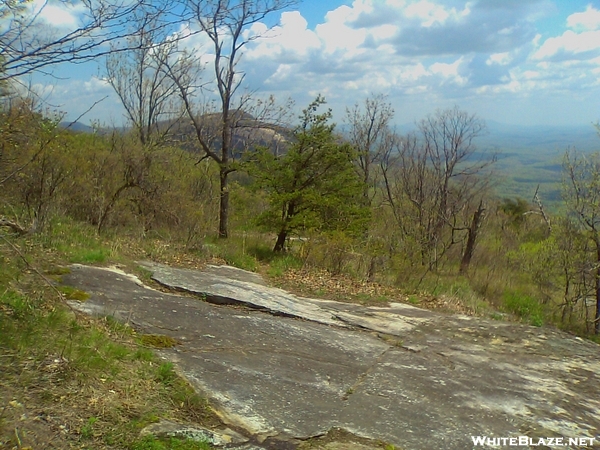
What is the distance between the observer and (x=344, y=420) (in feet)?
14.7

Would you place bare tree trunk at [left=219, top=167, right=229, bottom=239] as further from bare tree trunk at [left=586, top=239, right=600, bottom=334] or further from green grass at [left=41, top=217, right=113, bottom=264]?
bare tree trunk at [left=586, top=239, right=600, bottom=334]

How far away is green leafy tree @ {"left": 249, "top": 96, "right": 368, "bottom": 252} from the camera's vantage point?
15648mm

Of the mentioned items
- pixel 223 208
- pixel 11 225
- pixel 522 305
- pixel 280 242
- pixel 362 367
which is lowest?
pixel 522 305

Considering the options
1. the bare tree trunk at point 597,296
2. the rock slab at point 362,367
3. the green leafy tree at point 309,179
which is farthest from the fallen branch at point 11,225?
the bare tree trunk at point 597,296

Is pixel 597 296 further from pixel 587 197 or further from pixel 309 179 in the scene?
pixel 309 179

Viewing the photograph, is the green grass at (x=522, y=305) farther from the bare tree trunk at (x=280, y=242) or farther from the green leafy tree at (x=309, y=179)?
the bare tree trunk at (x=280, y=242)

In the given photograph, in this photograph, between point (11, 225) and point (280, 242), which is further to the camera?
point (280, 242)

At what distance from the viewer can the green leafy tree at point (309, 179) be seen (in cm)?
1565

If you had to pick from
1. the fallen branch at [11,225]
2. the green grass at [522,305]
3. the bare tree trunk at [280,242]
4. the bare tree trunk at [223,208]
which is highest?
the fallen branch at [11,225]

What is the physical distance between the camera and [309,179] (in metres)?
15.9

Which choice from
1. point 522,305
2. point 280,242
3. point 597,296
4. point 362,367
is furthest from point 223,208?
point 597,296

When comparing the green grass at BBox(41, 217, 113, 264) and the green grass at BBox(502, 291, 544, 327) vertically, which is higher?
the green grass at BBox(41, 217, 113, 264)

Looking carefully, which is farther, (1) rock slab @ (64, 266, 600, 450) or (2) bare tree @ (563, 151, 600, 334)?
(2) bare tree @ (563, 151, 600, 334)

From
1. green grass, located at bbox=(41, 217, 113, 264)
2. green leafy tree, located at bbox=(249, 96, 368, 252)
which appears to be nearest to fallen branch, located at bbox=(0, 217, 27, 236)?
green grass, located at bbox=(41, 217, 113, 264)
